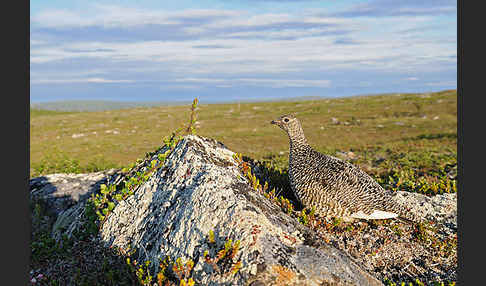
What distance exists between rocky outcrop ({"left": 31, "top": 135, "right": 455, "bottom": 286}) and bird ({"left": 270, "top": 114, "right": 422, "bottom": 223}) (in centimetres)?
160

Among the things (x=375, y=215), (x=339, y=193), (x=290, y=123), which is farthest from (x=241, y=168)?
(x=375, y=215)

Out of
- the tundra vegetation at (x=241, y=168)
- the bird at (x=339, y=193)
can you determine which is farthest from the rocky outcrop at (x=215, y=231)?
the bird at (x=339, y=193)

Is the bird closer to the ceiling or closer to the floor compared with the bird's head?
closer to the floor

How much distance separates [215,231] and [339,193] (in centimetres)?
309

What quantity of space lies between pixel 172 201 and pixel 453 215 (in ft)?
20.7

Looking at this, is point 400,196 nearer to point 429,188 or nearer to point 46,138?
point 429,188

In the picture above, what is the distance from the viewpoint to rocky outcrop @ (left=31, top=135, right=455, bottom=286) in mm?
4559

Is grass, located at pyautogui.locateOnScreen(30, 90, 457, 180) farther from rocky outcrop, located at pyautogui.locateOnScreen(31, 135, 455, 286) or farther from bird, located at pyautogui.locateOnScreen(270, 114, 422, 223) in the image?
bird, located at pyautogui.locateOnScreen(270, 114, 422, 223)

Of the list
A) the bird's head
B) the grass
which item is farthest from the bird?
the grass

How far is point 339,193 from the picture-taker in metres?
7.19

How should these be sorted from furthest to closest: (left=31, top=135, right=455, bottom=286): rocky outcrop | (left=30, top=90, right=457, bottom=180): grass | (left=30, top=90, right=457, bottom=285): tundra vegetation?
(left=30, top=90, right=457, bottom=180): grass
(left=30, top=90, right=457, bottom=285): tundra vegetation
(left=31, top=135, right=455, bottom=286): rocky outcrop

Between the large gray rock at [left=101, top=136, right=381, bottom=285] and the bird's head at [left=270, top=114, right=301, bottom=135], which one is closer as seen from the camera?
the large gray rock at [left=101, top=136, right=381, bottom=285]

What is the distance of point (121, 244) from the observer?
6.15 m

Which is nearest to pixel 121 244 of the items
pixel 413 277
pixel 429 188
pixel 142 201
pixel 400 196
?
pixel 142 201
